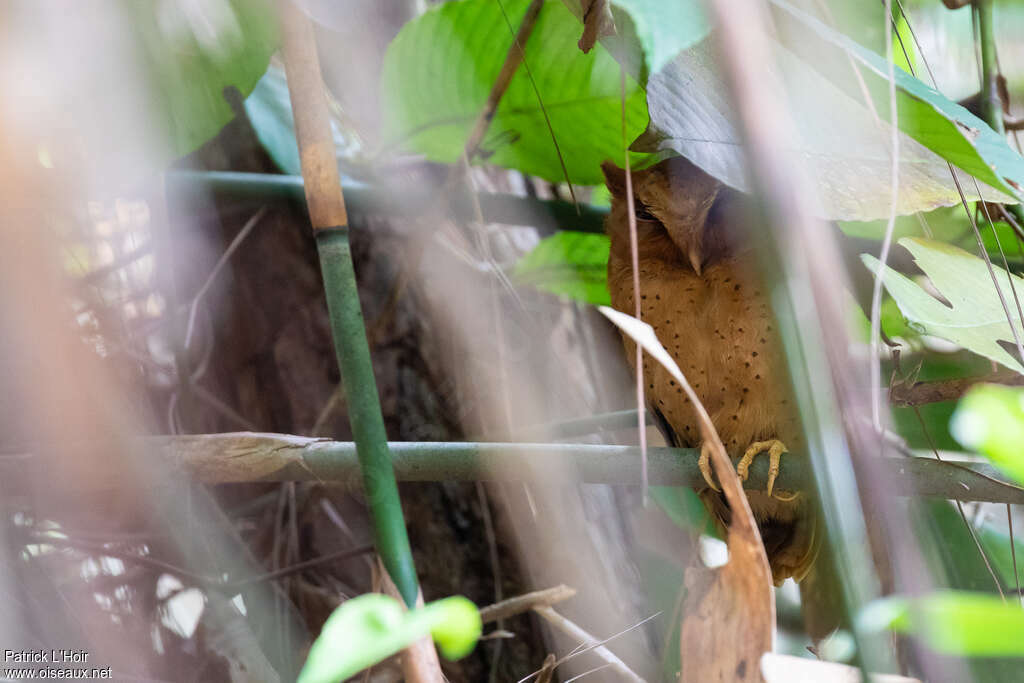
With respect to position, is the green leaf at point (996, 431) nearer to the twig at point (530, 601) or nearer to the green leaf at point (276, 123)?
the twig at point (530, 601)

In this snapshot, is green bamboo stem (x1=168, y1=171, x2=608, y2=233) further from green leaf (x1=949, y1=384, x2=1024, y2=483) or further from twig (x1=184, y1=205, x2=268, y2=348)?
green leaf (x1=949, y1=384, x2=1024, y2=483)

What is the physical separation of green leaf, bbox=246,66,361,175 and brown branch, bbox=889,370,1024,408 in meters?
0.98

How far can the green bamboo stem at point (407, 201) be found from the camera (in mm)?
1371

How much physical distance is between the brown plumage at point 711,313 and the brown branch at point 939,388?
143 millimetres

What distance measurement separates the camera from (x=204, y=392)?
1.62m

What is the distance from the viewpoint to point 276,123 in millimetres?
1487

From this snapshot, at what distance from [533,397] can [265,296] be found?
0.65 m

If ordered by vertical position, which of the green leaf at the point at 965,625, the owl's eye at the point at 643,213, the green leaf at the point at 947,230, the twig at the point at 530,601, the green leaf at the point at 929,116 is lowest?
the twig at the point at 530,601

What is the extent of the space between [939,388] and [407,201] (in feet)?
2.95

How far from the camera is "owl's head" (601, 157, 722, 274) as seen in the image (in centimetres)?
110

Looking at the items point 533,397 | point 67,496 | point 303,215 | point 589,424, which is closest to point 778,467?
point 589,424

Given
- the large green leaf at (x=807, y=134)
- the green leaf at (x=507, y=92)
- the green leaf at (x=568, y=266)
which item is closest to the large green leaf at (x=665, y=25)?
the large green leaf at (x=807, y=134)

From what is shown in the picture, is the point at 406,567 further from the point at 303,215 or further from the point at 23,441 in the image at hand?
the point at 303,215

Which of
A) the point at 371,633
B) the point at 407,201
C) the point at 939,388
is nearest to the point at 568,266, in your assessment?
the point at 407,201
